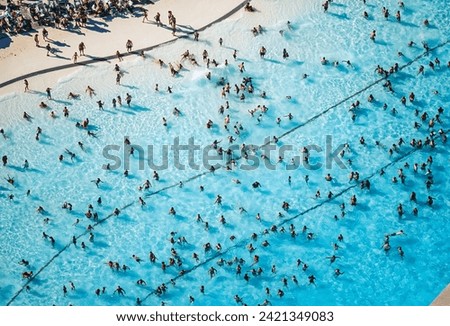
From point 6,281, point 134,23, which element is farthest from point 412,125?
point 6,281

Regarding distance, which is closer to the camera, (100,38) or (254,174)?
(254,174)

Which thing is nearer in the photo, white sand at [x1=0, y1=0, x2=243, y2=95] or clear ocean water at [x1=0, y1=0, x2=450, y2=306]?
clear ocean water at [x1=0, y1=0, x2=450, y2=306]

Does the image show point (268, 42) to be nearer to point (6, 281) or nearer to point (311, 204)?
point (311, 204)

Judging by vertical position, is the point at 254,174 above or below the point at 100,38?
below

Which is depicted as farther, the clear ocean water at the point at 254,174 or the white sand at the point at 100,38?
the white sand at the point at 100,38
